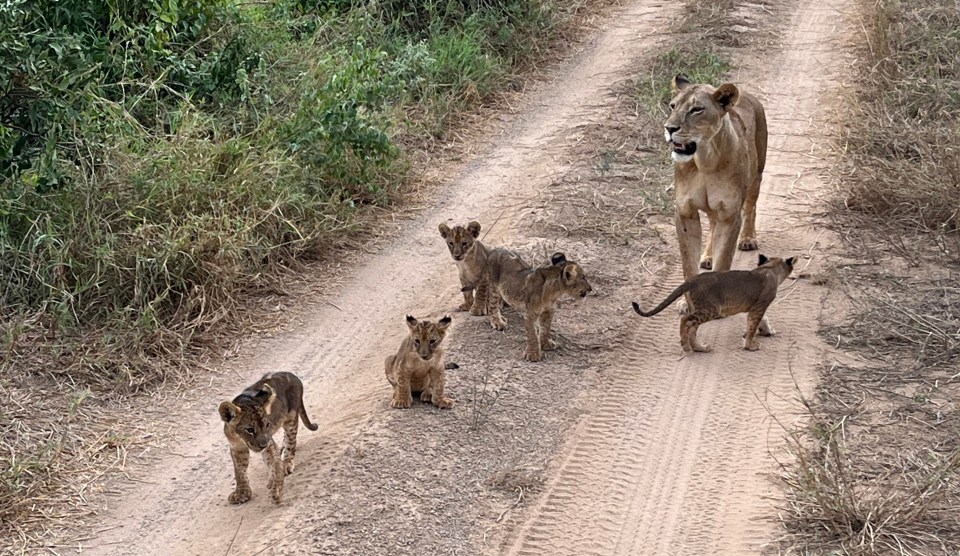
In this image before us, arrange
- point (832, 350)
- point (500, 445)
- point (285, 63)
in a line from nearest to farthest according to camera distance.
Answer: point (500, 445)
point (832, 350)
point (285, 63)

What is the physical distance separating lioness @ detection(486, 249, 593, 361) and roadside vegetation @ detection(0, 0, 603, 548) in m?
2.02

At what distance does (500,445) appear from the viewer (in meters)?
6.97

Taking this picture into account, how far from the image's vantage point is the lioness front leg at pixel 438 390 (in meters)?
7.23

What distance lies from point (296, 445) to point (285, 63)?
5.78m

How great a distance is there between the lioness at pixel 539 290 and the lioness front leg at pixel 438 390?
908 mm

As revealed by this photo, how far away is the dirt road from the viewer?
6.23 meters

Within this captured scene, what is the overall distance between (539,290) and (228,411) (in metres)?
2.50

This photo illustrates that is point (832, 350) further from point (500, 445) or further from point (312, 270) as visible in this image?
point (312, 270)

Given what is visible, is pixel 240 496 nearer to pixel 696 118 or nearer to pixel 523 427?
pixel 523 427

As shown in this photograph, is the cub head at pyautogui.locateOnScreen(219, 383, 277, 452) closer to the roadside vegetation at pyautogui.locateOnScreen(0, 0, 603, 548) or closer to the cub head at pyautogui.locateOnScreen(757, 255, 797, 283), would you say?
the roadside vegetation at pyautogui.locateOnScreen(0, 0, 603, 548)

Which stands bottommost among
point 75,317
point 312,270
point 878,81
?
point 878,81

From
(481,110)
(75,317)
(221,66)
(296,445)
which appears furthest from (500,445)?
(481,110)

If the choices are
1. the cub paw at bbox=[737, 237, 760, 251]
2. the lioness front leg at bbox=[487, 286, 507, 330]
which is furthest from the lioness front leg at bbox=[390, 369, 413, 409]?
the cub paw at bbox=[737, 237, 760, 251]

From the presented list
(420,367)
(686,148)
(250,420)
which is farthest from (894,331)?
(250,420)
